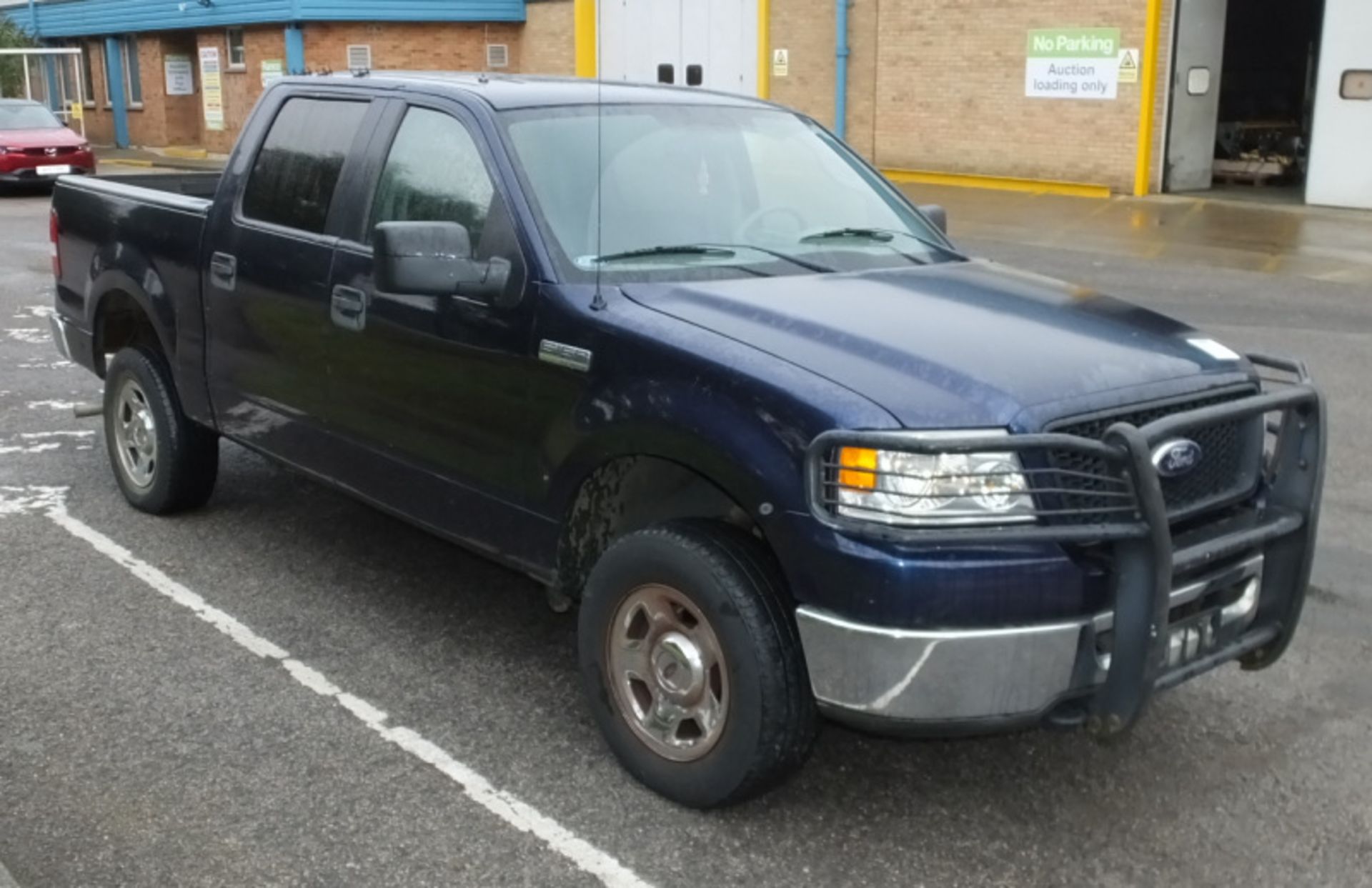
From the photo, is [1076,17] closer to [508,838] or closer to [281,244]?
[281,244]

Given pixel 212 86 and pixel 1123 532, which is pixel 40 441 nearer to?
pixel 1123 532

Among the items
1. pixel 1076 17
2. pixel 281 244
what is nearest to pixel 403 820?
pixel 281 244

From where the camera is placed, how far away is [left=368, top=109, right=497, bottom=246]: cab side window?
462cm

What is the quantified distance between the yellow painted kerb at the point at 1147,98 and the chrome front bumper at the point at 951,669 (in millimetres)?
17077

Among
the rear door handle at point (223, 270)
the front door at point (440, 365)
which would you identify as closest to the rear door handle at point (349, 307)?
the front door at point (440, 365)

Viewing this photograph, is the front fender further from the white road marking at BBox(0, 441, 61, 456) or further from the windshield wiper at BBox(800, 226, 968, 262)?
the white road marking at BBox(0, 441, 61, 456)

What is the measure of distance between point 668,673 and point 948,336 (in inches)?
44.4

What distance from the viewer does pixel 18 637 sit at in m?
5.11

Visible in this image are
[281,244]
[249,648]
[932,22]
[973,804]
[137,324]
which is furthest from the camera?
[932,22]

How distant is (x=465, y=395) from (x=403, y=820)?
130cm

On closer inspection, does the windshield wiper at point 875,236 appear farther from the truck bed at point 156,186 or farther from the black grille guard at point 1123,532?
the truck bed at point 156,186

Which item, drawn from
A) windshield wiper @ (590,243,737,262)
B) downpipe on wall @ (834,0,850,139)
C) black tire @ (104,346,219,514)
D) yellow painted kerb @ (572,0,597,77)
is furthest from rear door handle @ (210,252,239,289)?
yellow painted kerb @ (572,0,597,77)

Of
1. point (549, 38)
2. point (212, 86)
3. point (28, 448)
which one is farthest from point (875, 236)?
point (212, 86)

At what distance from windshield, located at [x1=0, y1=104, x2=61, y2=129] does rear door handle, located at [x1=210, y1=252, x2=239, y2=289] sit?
68.1 feet
